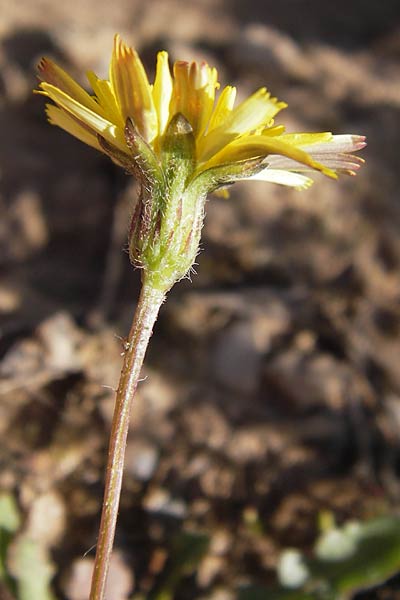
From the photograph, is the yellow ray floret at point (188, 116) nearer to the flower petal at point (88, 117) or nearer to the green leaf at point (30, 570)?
the flower petal at point (88, 117)

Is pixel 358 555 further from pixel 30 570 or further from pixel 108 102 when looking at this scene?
pixel 108 102

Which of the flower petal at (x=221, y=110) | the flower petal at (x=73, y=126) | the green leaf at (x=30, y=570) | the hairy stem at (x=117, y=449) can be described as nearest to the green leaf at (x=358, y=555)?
the green leaf at (x=30, y=570)

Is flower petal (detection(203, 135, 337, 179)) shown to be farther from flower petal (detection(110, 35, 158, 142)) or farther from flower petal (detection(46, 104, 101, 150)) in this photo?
flower petal (detection(46, 104, 101, 150))

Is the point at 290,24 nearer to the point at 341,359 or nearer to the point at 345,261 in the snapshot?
the point at 345,261

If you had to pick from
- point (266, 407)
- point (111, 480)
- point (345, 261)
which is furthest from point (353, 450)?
point (111, 480)

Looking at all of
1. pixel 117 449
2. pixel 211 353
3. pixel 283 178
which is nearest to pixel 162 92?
pixel 283 178

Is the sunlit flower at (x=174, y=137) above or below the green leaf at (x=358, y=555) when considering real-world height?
above

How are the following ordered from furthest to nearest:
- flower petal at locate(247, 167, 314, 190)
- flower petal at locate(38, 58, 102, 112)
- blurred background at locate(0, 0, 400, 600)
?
blurred background at locate(0, 0, 400, 600) < flower petal at locate(247, 167, 314, 190) < flower petal at locate(38, 58, 102, 112)

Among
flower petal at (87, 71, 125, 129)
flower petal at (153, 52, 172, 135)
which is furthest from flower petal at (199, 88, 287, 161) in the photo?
flower petal at (87, 71, 125, 129)
